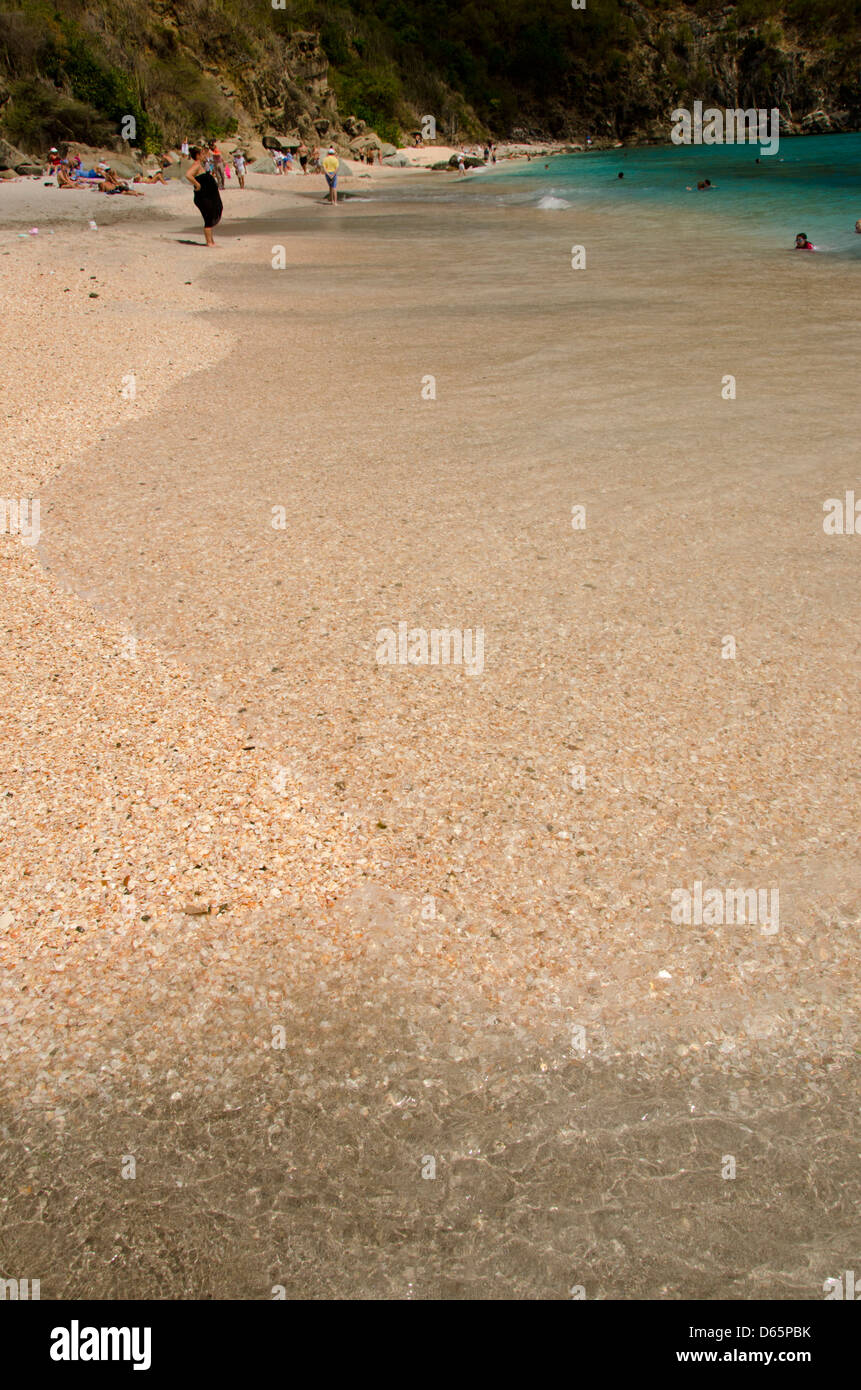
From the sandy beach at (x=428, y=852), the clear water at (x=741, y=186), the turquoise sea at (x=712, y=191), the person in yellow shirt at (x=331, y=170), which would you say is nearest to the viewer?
the sandy beach at (x=428, y=852)

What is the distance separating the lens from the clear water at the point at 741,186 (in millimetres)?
26036

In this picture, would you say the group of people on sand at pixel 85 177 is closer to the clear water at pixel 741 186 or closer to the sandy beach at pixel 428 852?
the clear water at pixel 741 186

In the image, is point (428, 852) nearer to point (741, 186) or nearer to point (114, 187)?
point (114, 187)

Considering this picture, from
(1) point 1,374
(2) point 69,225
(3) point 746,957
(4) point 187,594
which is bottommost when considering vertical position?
(3) point 746,957

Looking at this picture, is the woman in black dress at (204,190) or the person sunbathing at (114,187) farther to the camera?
the person sunbathing at (114,187)

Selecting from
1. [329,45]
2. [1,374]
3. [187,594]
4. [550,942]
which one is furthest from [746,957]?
[329,45]

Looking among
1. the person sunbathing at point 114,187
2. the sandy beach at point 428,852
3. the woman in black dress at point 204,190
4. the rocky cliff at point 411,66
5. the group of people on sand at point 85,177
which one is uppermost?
the rocky cliff at point 411,66

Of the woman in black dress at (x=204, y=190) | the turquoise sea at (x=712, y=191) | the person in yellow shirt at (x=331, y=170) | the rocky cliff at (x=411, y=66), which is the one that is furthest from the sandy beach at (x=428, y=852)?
the rocky cliff at (x=411, y=66)

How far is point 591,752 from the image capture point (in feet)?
16.2

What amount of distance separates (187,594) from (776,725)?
3903 mm

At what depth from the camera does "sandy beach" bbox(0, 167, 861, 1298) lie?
117 inches

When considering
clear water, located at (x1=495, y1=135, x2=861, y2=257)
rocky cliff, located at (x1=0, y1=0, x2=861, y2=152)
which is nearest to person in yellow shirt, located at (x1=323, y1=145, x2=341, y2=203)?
clear water, located at (x1=495, y1=135, x2=861, y2=257)

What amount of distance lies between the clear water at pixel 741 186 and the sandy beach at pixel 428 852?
58.5ft
